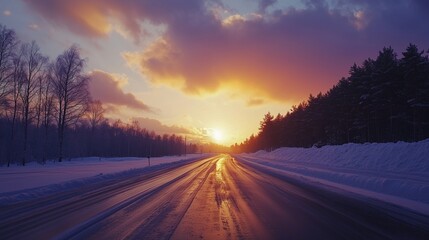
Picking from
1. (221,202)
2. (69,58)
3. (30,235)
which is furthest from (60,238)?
(69,58)

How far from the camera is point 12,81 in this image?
40.4 meters

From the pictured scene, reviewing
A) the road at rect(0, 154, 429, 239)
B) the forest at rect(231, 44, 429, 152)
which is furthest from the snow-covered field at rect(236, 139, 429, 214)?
the forest at rect(231, 44, 429, 152)

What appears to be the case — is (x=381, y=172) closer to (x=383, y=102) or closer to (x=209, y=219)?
(x=209, y=219)

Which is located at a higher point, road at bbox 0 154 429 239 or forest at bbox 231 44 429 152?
forest at bbox 231 44 429 152

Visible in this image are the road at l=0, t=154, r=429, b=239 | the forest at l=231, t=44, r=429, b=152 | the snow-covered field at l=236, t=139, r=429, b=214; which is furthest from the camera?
the forest at l=231, t=44, r=429, b=152

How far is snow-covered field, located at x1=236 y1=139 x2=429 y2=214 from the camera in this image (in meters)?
15.4

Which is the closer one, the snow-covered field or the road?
the road

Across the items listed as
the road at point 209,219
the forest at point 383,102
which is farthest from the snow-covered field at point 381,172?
the forest at point 383,102

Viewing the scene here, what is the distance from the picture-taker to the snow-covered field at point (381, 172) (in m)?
15.4

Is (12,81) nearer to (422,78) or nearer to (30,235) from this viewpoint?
(30,235)

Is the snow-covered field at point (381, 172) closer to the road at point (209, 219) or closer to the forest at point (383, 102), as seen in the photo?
the road at point (209, 219)

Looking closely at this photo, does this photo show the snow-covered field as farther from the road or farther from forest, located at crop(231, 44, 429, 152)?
forest, located at crop(231, 44, 429, 152)

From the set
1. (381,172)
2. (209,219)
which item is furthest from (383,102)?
(209,219)

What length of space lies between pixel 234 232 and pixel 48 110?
48.6 m
